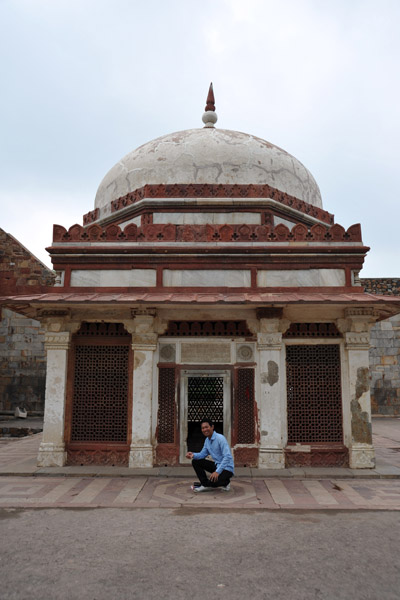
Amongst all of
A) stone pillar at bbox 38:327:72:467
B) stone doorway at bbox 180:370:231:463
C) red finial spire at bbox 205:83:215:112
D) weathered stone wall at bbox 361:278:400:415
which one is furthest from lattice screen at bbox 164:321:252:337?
weathered stone wall at bbox 361:278:400:415

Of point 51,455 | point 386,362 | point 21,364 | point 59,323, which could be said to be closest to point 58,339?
point 59,323

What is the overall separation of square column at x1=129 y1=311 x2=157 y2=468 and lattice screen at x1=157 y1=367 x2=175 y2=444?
22 centimetres

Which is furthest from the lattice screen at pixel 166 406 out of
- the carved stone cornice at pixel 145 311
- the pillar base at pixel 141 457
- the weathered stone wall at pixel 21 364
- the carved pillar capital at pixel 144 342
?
the weathered stone wall at pixel 21 364

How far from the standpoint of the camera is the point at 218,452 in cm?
654

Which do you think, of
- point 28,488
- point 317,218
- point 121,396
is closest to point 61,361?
point 121,396

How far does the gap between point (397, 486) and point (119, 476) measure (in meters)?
4.15

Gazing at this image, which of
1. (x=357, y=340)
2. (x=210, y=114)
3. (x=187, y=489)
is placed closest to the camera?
(x=187, y=489)

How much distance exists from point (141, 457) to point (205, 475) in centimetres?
157

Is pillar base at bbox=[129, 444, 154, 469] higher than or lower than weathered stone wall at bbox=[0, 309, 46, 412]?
lower

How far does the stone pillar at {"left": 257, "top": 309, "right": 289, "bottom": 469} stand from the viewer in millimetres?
7617

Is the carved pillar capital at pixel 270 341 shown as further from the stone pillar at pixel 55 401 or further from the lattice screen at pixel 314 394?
the stone pillar at pixel 55 401

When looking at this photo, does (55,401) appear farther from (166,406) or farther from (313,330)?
(313,330)

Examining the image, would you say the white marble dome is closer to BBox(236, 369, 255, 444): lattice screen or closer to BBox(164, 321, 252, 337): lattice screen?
BBox(164, 321, 252, 337): lattice screen

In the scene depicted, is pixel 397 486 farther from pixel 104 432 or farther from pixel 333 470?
pixel 104 432
